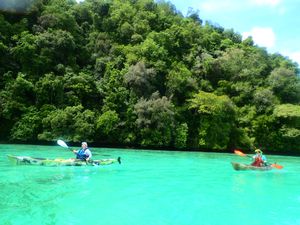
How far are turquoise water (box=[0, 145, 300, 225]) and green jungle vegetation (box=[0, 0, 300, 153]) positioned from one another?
14.4 m

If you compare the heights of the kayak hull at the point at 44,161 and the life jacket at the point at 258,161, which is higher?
the life jacket at the point at 258,161

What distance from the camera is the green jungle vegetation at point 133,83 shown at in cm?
3180

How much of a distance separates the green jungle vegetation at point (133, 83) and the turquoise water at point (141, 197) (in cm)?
1438

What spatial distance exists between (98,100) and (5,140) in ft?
26.2

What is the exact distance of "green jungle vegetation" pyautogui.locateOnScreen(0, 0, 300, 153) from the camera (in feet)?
104

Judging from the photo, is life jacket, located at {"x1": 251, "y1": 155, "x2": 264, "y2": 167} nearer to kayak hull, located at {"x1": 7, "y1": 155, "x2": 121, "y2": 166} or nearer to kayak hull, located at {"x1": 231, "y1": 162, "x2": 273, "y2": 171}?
kayak hull, located at {"x1": 231, "y1": 162, "x2": 273, "y2": 171}

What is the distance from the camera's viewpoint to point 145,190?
12664mm

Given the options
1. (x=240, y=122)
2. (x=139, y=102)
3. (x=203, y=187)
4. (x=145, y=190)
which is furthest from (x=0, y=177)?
(x=240, y=122)

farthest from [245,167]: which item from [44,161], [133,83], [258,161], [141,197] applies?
[133,83]

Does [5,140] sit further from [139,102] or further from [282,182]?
[282,182]

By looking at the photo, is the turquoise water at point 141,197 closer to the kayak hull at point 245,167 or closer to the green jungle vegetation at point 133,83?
the kayak hull at point 245,167

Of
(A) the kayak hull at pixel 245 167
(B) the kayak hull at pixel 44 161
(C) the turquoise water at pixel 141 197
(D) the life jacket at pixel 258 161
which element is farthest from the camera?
(D) the life jacket at pixel 258 161

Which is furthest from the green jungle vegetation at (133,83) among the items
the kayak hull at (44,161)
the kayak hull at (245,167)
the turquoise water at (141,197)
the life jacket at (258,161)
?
the turquoise water at (141,197)

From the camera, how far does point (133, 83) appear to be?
3322 cm
